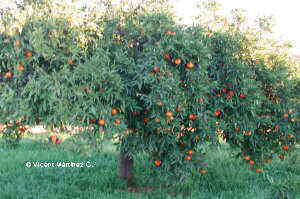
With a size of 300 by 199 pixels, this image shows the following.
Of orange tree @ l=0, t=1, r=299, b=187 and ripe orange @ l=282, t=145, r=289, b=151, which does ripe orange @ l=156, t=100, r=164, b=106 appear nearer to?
orange tree @ l=0, t=1, r=299, b=187

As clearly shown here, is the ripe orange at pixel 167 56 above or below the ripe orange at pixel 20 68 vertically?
above

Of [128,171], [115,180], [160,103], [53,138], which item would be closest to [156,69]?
[160,103]

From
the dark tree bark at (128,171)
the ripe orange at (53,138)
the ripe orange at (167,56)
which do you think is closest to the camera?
the ripe orange at (53,138)

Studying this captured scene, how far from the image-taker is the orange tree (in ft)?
10.6

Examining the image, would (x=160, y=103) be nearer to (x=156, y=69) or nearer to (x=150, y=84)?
(x=150, y=84)

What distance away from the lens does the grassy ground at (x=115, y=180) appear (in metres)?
5.46

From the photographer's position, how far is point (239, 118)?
167 inches

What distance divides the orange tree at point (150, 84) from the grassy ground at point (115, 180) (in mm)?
790

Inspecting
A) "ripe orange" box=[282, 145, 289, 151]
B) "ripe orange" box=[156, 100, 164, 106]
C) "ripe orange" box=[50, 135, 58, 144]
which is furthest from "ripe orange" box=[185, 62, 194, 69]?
"ripe orange" box=[282, 145, 289, 151]

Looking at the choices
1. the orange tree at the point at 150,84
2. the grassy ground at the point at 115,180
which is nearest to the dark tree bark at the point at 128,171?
the grassy ground at the point at 115,180

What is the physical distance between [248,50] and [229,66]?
1.19ft

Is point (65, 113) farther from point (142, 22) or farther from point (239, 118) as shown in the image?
point (239, 118)

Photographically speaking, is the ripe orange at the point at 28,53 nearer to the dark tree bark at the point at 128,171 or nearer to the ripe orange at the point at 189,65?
the ripe orange at the point at 189,65

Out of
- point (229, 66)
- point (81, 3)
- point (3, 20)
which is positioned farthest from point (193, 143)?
point (3, 20)
